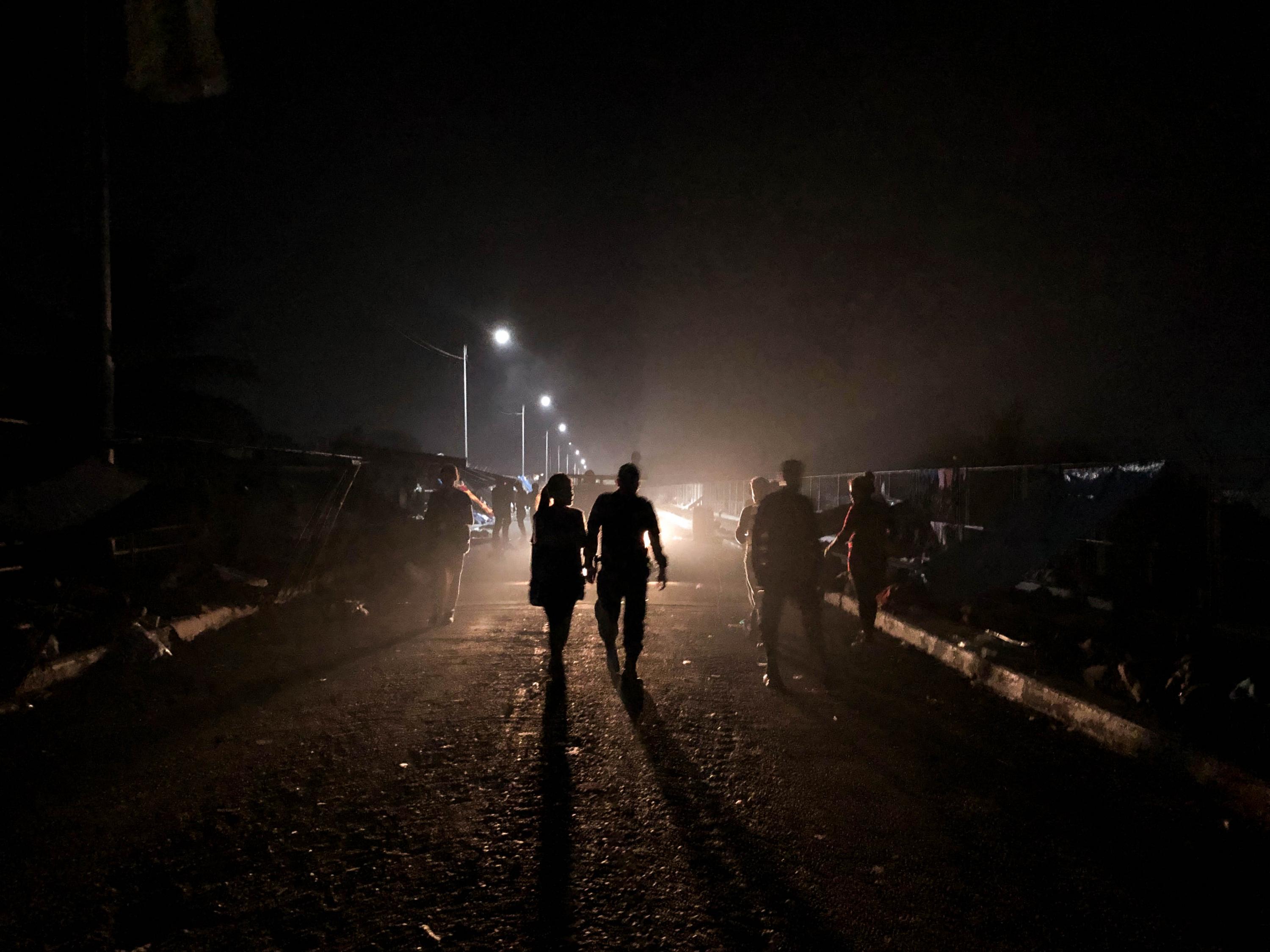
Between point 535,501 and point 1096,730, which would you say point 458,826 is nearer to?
point 1096,730

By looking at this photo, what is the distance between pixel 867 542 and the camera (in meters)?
7.59

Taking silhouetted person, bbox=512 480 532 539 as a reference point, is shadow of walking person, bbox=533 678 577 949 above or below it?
below

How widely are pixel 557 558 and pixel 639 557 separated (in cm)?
67

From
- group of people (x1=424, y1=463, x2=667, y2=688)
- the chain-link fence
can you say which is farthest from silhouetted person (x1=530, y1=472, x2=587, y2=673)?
the chain-link fence

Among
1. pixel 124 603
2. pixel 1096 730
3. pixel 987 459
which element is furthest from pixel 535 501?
pixel 987 459

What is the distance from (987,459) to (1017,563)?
5573cm

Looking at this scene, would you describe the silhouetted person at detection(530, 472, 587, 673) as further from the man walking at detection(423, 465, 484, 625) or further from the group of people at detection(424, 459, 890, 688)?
the man walking at detection(423, 465, 484, 625)

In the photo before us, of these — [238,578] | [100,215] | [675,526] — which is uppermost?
[100,215]

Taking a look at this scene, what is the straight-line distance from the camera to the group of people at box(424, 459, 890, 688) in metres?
6.04

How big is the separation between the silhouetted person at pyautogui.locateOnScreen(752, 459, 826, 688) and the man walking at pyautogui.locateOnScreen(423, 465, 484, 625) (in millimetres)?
3676

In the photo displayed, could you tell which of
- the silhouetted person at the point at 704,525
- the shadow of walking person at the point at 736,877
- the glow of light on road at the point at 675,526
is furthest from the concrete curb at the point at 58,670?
the silhouetted person at the point at 704,525

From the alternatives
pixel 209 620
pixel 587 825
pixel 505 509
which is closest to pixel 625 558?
pixel 587 825

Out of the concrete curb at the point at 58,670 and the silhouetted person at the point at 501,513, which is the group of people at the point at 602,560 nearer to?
the concrete curb at the point at 58,670

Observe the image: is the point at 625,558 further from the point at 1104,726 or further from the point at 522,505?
the point at 522,505
